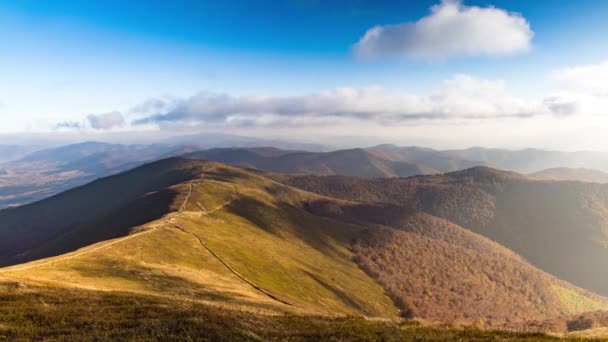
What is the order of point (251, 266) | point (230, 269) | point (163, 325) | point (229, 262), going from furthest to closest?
point (251, 266), point (229, 262), point (230, 269), point (163, 325)

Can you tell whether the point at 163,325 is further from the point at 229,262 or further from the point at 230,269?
the point at 229,262

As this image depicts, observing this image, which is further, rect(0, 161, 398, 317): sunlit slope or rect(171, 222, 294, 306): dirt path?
rect(171, 222, 294, 306): dirt path

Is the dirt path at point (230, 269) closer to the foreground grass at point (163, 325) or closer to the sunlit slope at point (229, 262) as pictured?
the sunlit slope at point (229, 262)

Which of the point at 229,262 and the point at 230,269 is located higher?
the point at 230,269

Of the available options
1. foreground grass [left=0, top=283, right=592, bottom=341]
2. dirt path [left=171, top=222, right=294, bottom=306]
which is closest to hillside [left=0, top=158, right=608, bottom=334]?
dirt path [left=171, top=222, right=294, bottom=306]

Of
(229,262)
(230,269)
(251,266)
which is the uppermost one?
(230,269)

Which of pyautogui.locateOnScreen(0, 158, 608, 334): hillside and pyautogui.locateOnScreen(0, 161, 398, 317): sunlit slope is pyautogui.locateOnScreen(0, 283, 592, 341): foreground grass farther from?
pyautogui.locateOnScreen(0, 161, 398, 317): sunlit slope

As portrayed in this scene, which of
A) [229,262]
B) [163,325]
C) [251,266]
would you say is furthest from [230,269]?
[163,325]

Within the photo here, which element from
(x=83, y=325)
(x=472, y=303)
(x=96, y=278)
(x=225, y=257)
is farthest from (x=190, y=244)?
(x=472, y=303)

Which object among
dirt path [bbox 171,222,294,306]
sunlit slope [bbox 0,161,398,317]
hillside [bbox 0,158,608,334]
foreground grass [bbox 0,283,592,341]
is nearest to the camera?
foreground grass [bbox 0,283,592,341]
